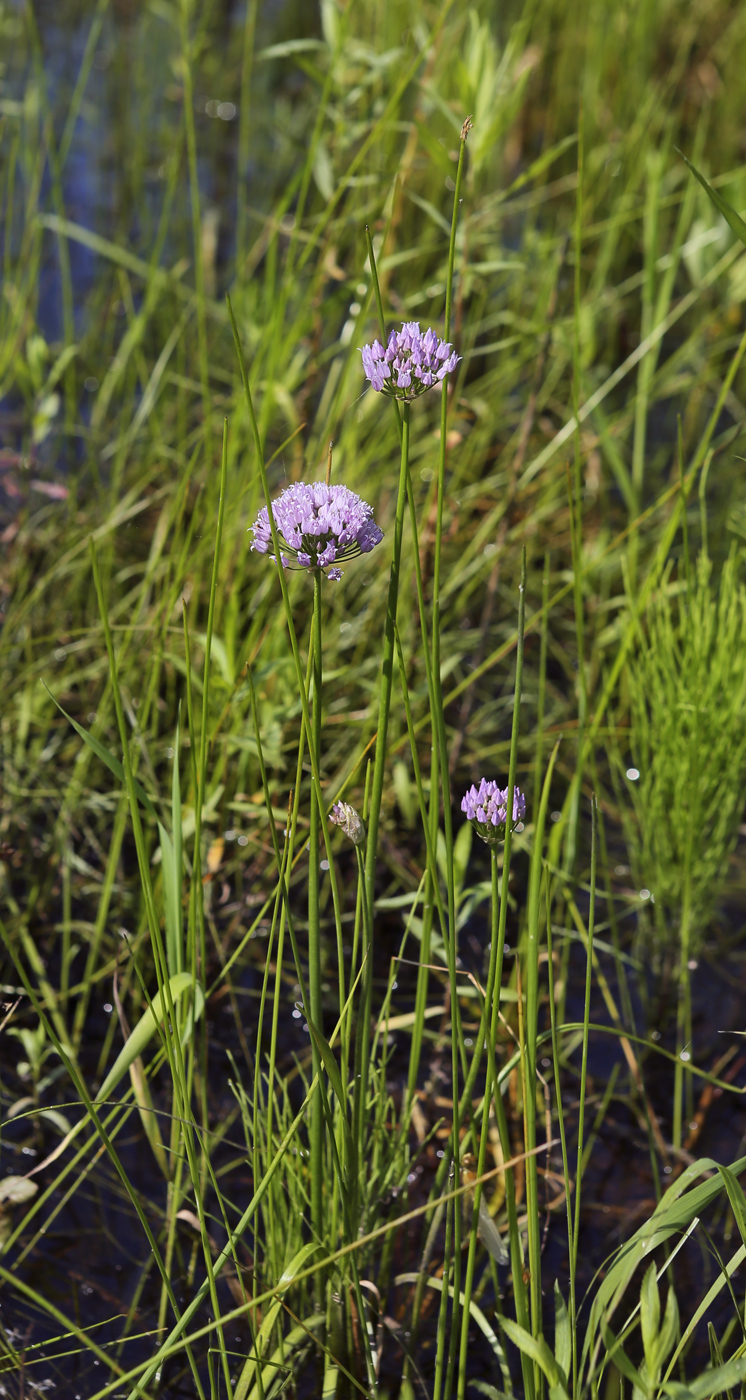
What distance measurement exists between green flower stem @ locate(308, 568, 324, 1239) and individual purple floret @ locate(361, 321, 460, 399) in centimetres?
13

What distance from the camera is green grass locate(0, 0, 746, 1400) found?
857 millimetres

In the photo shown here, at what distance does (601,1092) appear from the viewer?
4.67ft

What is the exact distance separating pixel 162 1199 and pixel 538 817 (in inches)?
28.7

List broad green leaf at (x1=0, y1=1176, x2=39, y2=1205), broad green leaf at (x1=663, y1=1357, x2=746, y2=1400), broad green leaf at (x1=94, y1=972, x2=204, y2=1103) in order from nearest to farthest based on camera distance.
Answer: broad green leaf at (x1=663, y1=1357, x2=746, y2=1400)
broad green leaf at (x1=94, y1=972, x2=204, y2=1103)
broad green leaf at (x1=0, y1=1176, x2=39, y2=1205)

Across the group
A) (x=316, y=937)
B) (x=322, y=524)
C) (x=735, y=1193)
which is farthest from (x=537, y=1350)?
(x=322, y=524)

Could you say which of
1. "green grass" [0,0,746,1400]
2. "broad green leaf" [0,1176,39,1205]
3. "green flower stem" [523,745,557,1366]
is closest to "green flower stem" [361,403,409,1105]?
"green grass" [0,0,746,1400]

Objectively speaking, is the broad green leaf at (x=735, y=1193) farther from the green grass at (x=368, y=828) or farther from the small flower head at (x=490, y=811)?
the small flower head at (x=490, y=811)

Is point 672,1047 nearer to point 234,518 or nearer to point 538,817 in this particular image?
point 538,817

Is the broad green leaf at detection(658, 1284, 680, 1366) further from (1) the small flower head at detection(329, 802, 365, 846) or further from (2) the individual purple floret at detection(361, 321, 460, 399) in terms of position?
(2) the individual purple floret at detection(361, 321, 460, 399)

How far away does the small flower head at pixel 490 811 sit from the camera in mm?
798

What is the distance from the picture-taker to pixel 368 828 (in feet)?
2.84

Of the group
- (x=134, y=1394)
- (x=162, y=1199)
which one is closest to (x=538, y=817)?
(x=134, y=1394)

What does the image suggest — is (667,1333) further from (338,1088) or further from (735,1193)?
(338,1088)

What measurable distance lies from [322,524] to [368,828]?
0.27 metres
